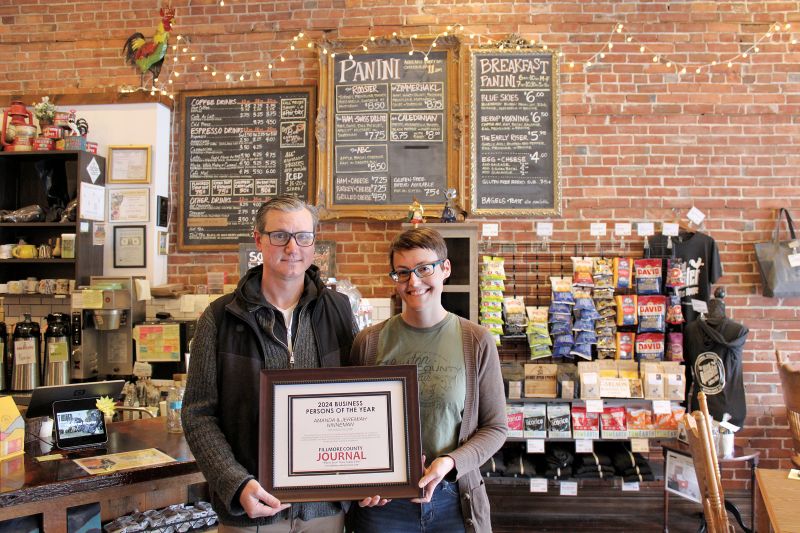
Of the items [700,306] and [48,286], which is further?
[48,286]

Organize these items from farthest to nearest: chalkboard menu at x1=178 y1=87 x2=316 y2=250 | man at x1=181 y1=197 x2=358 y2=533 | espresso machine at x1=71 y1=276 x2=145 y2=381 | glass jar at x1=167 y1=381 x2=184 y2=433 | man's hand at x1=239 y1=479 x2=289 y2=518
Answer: chalkboard menu at x1=178 y1=87 x2=316 y2=250 → espresso machine at x1=71 y1=276 x2=145 y2=381 → glass jar at x1=167 y1=381 x2=184 y2=433 → man at x1=181 y1=197 x2=358 y2=533 → man's hand at x1=239 y1=479 x2=289 y2=518

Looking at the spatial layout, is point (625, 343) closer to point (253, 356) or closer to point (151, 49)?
point (253, 356)

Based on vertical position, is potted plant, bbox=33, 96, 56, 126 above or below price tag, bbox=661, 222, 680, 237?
above

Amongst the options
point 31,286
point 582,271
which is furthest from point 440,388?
point 31,286

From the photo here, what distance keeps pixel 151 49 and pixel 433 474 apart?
430 cm

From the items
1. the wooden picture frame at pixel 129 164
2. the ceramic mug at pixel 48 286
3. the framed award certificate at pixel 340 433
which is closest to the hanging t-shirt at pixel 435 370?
the framed award certificate at pixel 340 433

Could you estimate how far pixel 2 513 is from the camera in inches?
76.4

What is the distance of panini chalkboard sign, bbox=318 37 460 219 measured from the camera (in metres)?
4.40

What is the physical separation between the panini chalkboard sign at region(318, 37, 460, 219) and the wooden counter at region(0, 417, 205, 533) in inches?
90.3

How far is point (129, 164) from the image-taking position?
460cm

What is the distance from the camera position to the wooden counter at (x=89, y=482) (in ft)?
6.59

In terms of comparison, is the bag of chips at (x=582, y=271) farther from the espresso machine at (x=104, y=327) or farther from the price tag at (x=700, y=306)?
the espresso machine at (x=104, y=327)

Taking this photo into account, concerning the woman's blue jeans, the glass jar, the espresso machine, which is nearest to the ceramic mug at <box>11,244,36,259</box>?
the espresso machine

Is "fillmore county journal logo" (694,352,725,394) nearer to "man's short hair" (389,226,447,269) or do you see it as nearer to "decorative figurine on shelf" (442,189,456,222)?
"decorative figurine on shelf" (442,189,456,222)
